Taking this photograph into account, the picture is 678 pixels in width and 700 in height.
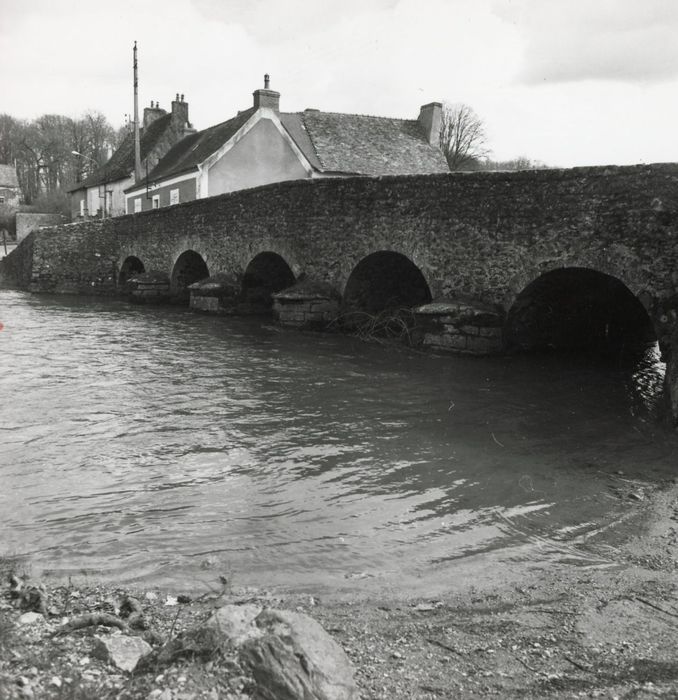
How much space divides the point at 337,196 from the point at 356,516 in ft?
31.0

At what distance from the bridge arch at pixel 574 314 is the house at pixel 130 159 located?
25.0 m

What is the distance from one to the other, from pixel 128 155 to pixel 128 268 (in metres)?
14.4

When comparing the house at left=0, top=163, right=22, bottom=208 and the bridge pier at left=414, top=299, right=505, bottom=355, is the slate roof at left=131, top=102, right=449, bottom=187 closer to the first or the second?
the bridge pier at left=414, top=299, right=505, bottom=355

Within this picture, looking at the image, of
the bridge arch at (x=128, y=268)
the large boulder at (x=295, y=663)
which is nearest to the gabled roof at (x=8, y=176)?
the bridge arch at (x=128, y=268)

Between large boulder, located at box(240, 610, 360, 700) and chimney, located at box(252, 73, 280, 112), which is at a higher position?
→ chimney, located at box(252, 73, 280, 112)

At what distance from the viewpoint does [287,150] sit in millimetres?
26406

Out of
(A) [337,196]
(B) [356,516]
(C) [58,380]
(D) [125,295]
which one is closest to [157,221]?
(D) [125,295]

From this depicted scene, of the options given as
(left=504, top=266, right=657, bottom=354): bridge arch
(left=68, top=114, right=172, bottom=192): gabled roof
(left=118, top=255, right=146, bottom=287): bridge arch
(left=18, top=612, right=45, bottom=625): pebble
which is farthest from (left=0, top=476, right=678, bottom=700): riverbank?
(left=68, top=114, right=172, bottom=192): gabled roof

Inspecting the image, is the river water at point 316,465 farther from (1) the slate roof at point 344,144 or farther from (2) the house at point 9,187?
(2) the house at point 9,187

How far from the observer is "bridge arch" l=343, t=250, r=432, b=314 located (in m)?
13.0

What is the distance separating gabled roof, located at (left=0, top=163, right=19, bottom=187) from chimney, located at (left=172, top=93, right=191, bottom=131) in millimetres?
30273

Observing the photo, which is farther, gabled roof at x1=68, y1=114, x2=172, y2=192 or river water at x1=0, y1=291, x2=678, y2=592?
gabled roof at x1=68, y1=114, x2=172, y2=192

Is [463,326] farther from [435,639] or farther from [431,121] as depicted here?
[431,121]

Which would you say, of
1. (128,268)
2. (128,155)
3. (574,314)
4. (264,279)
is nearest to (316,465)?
(574,314)
